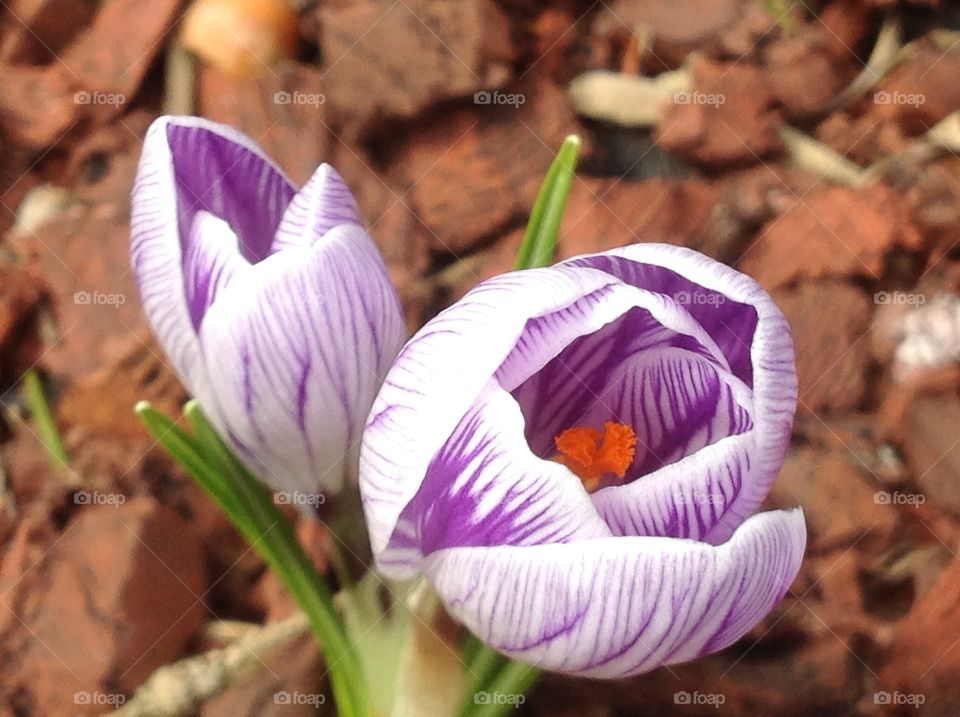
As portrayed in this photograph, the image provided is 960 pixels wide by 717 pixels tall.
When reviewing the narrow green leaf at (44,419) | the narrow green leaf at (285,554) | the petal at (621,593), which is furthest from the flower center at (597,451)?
the narrow green leaf at (44,419)

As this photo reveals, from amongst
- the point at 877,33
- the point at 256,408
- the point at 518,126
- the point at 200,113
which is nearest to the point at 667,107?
the point at 518,126

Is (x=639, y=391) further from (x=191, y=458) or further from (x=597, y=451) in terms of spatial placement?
(x=191, y=458)

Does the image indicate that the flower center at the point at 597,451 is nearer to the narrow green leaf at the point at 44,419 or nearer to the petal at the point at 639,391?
the petal at the point at 639,391

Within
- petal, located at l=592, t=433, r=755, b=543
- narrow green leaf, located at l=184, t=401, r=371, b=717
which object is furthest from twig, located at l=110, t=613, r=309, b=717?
petal, located at l=592, t=433, r=755, b=543

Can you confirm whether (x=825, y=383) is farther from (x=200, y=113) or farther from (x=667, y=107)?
(x=200, y=113)

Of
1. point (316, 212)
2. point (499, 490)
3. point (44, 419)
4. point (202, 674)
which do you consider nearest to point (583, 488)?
point (499, 490)

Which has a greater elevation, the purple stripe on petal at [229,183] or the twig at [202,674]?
the purple stripe on petal at [229,183]

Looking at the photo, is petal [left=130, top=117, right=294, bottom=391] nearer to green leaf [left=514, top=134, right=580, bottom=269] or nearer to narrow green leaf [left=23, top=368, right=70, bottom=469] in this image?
green leaf [left=514, top=134, right=580, bottom=269]
